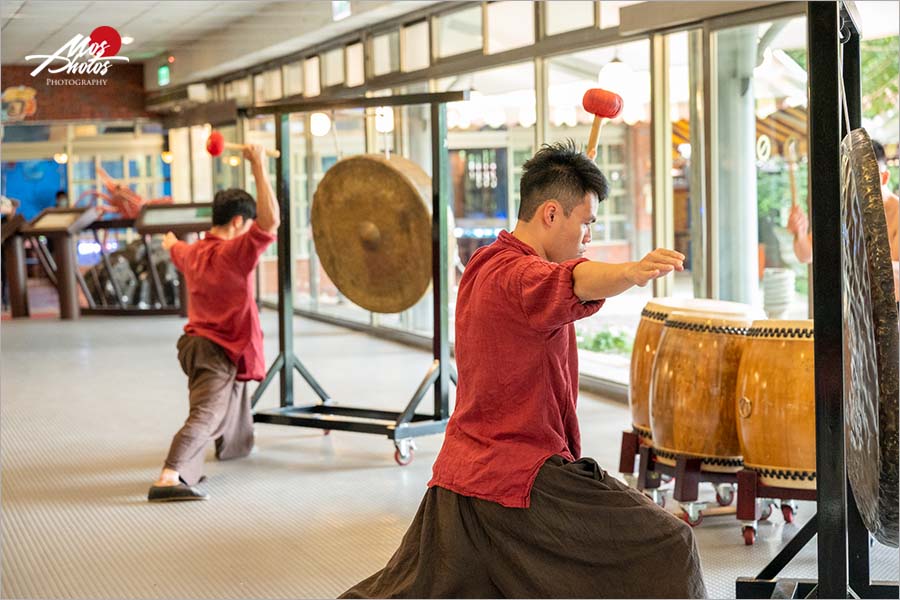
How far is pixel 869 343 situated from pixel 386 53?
305 inches

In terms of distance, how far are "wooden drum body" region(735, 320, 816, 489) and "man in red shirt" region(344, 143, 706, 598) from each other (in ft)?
4.43

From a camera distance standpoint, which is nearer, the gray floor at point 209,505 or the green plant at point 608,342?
the gray floor at point 209,505

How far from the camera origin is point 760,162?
6.08 m

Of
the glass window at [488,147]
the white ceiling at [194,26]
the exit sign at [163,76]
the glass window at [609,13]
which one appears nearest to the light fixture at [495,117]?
the glass window at [488,147]

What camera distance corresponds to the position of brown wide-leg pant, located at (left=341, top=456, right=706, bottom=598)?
7.82ft

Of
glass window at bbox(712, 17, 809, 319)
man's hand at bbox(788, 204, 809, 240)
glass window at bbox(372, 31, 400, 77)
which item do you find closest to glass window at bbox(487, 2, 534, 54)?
glass window at bbox(372, 31, 400, 77)

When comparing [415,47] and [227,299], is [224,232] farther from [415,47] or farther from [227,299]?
[415,47]

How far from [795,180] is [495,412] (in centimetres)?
392

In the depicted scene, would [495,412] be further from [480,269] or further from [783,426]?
[783,426]

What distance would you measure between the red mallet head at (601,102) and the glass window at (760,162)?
3.35 m

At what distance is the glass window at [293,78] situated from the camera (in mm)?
11367

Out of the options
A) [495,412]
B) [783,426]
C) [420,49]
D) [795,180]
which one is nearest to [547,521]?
[495,412]

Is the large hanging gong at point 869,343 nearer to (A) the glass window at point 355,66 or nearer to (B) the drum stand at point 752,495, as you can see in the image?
(B) the drum stand at point 752,495

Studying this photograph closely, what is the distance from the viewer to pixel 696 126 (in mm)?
6242
